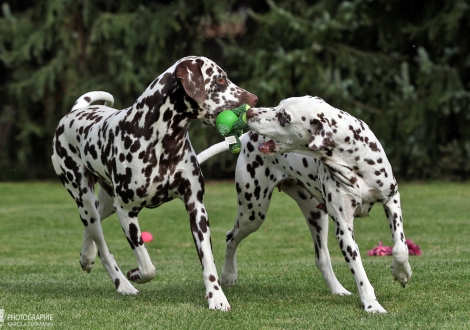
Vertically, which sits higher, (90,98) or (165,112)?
(165,112)

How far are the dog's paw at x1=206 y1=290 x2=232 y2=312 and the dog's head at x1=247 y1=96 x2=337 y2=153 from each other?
124 centimetres

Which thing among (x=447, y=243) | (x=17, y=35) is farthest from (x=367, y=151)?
(x=17, y=35)

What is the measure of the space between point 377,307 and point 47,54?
813 inches

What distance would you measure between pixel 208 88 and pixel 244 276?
103 inches

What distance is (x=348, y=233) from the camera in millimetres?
6938

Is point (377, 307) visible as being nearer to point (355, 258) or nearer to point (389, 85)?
point (355, 258)

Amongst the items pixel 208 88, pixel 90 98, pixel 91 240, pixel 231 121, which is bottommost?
pixel 91 240

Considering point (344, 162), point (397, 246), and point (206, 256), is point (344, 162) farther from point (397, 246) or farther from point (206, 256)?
point (206, 256)

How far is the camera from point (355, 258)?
688 cm

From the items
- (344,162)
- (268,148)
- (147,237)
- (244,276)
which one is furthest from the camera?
(147,237)

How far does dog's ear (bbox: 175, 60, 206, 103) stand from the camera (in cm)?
700

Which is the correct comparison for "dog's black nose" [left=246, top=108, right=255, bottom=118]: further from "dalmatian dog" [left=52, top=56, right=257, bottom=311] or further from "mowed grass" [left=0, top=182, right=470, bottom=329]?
"mowed grass" [left=0, top=182, right=470, bottom=329]

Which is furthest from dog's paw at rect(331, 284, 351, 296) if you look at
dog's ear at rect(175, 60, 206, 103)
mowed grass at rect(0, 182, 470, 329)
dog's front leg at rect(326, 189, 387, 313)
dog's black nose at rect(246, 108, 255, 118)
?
dog's ear at rect(175, 60, 206, 103)

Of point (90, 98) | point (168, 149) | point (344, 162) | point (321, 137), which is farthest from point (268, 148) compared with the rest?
point (90, 98)
